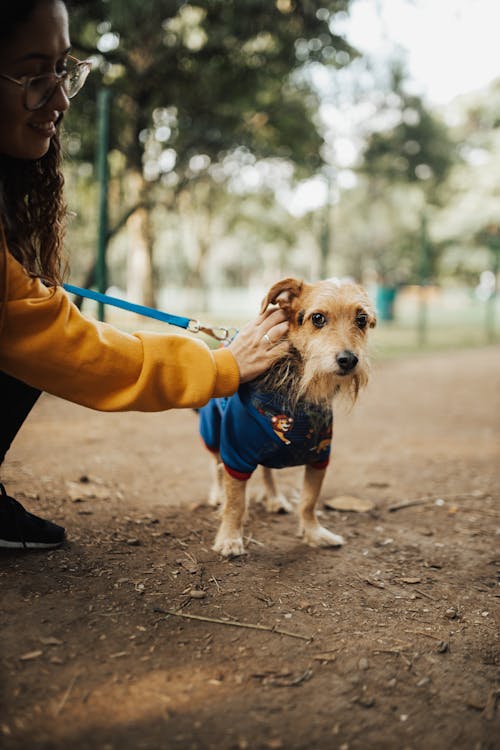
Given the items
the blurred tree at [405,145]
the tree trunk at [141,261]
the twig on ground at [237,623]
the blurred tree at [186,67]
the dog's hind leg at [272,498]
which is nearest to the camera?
the twig on ground at [237,623]

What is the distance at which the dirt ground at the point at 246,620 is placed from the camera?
1.73 m

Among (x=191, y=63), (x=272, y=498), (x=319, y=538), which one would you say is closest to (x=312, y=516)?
(x=319, y=538)

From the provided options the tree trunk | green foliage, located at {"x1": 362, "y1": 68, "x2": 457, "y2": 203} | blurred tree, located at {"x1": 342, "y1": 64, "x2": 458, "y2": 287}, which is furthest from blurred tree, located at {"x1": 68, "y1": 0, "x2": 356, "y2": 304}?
green foliage, located at {"x1": 362, "y1": 68, "x2": 457, "y2": 203}

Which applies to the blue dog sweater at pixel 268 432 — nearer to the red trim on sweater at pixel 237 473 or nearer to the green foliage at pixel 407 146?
the red trim on sweater at pixel 237 473

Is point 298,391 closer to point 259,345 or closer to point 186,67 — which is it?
point 259,345

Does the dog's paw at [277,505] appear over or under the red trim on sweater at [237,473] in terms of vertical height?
under

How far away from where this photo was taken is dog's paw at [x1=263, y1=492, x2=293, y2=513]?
3.79 metres

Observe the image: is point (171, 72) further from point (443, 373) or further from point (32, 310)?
point (32, 310)

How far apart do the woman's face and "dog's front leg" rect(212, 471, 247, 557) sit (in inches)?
69.5

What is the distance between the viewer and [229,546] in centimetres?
302

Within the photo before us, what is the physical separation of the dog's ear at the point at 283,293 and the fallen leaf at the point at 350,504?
5.07 ft

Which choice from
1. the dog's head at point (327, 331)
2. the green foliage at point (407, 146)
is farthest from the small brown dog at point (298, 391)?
the green foliage at point (407, 146)

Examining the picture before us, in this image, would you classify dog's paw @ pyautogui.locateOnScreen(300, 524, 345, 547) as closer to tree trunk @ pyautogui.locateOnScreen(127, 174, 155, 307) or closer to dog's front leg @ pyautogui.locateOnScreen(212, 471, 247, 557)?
dog's front leg @ pyautogui.locateOnScreen(212, 471, 247, 557)

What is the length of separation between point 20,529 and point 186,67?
12394 mm
